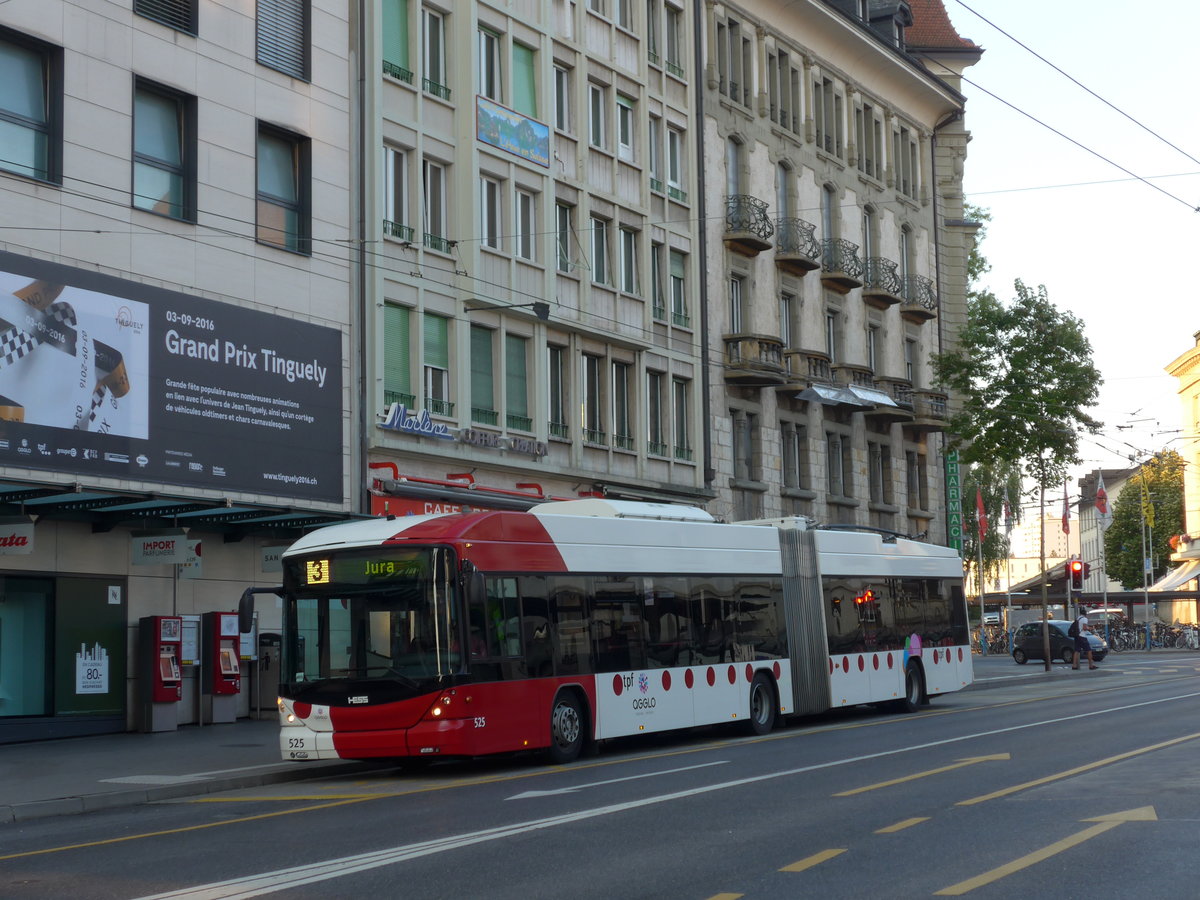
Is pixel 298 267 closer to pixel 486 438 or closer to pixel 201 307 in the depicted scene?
pixel 201 307

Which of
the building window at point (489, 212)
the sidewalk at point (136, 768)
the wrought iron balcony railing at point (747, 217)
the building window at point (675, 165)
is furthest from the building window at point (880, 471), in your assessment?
the sidewalk at point (136, 768)

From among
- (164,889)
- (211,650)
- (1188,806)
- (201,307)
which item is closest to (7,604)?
(211,650)

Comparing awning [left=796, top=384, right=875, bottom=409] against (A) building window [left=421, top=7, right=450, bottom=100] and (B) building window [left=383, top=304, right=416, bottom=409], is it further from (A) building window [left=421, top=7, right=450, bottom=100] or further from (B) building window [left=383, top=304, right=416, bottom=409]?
(B) building window [left=383, top=304, right=416, bottom=409]

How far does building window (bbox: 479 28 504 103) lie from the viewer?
3406cm

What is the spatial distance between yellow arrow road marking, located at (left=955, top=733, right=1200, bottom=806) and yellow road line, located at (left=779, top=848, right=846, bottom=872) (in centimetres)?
291

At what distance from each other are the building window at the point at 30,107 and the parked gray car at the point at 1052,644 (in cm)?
3918

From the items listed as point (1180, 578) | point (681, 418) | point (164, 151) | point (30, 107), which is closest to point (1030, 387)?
point (681, 418)

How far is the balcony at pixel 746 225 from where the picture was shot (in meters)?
42.7

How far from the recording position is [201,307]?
26.7m

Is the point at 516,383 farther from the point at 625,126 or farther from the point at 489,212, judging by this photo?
the point at 625,126

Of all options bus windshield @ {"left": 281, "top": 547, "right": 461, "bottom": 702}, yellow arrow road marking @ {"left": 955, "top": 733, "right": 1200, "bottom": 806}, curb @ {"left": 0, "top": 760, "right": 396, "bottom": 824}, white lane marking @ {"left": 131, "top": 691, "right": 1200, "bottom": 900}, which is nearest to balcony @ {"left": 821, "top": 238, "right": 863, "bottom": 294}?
yellow arrow road marking @ {"left": 955, "top": 733, "right": 1200, "bottom": 806}

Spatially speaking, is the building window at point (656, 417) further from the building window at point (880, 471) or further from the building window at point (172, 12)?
the building window at point (172, 12)

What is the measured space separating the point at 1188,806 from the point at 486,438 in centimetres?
2131

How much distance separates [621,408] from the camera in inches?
→ 1532
